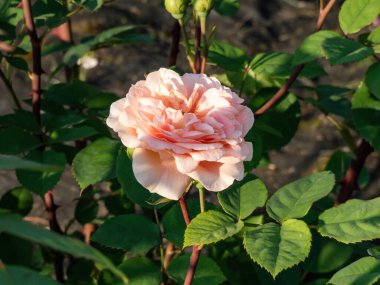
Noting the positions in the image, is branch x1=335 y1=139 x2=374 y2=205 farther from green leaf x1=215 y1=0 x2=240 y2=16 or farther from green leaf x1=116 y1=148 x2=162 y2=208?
green leaf x1=116 y1=148 x2=162 y2=208

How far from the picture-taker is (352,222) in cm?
88

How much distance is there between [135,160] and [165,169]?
0.04 meters

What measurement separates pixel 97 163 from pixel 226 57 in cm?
30

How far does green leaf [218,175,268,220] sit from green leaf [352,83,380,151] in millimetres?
324

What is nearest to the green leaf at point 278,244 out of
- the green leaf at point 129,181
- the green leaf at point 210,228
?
the green leaf at point 210,228

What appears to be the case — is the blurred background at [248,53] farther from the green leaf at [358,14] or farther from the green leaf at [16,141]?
the green leaf at [358,14]

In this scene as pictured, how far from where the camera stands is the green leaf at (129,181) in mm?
970

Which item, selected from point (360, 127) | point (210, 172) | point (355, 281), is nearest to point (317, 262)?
point (360, 127)

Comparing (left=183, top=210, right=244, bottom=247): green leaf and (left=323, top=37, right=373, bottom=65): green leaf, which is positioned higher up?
(left=323, top=37, right=373, bottom=65): green leaf

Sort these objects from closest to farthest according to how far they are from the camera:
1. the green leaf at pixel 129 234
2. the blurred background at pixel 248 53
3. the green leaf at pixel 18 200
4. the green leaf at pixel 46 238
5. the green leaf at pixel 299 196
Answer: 1. the green leaf at pixel 46 238
2. the green leaf at pixel 299 196
3. the green leaf at pixel 129 234
4. the green leaf at pixel 18 200
5. the blurred background at pixel 248 53

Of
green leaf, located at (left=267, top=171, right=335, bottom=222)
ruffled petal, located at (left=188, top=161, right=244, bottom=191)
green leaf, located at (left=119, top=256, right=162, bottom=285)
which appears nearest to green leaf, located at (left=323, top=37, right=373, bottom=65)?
green leaf, located at (left=267, top=171, right=335, bottom=222)

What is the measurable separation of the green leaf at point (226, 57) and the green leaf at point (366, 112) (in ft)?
0.70

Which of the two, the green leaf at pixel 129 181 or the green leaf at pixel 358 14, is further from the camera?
the green leaf at pixel 358 14

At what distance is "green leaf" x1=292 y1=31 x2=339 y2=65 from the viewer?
1054 millimetres
